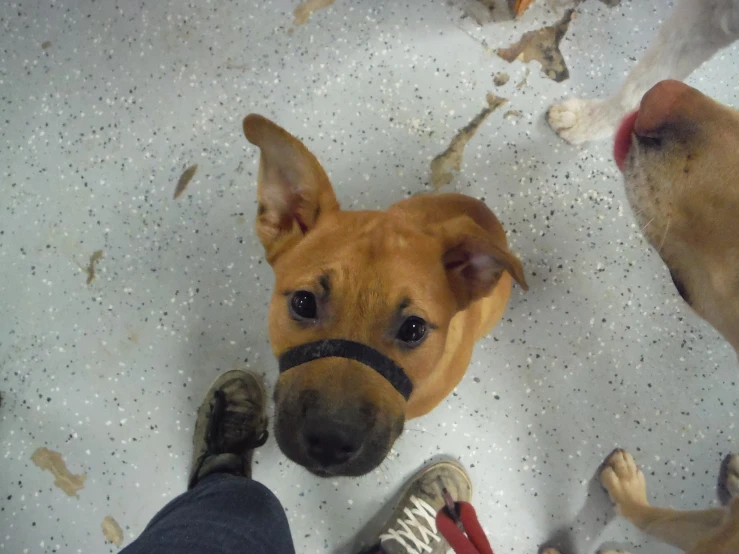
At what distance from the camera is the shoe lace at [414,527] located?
6.30 ft

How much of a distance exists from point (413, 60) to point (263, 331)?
1405 mm

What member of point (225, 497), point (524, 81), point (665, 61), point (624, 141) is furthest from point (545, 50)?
point (225, 497)

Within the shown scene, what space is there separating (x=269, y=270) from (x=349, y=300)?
964 millimetres

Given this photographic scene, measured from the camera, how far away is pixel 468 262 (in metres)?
1.37

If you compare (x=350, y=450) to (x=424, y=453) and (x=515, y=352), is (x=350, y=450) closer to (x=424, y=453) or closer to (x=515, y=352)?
(x=424, y=453)

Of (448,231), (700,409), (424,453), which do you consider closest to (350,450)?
(448,231)

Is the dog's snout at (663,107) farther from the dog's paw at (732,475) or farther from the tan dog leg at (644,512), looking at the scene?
the dog's paw at (732,475)

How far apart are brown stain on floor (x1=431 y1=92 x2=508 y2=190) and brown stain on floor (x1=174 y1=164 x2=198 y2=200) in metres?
1.08

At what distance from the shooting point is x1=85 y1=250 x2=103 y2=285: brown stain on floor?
6.89 feet

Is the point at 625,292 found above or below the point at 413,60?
below

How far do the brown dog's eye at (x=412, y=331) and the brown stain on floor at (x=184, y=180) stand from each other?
139cm

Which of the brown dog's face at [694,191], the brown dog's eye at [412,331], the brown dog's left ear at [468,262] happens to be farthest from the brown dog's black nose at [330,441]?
the brown dog's face at [694,191]

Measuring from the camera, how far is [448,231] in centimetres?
135

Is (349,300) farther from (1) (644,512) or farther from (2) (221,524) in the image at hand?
(1) (644,512)
